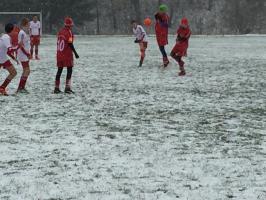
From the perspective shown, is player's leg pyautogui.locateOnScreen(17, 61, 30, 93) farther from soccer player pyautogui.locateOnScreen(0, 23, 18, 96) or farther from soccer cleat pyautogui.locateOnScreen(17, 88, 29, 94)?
soccer player pyautogui.locateOnScreen(0, 23, 18, 96)

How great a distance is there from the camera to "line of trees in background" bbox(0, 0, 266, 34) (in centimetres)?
6097

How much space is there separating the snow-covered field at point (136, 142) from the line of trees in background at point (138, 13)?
160 ft

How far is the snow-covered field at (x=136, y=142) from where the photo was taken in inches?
211

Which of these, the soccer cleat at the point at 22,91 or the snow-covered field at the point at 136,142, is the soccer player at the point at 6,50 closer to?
the soccer cleat at the point at 22,91

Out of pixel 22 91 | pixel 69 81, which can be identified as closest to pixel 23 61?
pixel 22 91

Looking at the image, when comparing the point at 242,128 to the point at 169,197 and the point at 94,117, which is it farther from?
the point at 169,197

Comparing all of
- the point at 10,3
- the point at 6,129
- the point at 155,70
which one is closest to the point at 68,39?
the point at 6,129

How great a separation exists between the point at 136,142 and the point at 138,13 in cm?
6383

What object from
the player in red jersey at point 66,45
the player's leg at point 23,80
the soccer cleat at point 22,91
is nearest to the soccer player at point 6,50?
the player's leg at point 23,80

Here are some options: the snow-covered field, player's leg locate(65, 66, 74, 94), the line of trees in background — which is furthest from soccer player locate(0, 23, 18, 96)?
the line of trees in background

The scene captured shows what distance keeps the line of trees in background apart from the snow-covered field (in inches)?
1922

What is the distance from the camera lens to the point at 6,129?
8258mm

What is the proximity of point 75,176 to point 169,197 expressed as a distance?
1245 millimetres

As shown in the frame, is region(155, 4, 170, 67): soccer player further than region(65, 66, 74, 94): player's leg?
Yes
